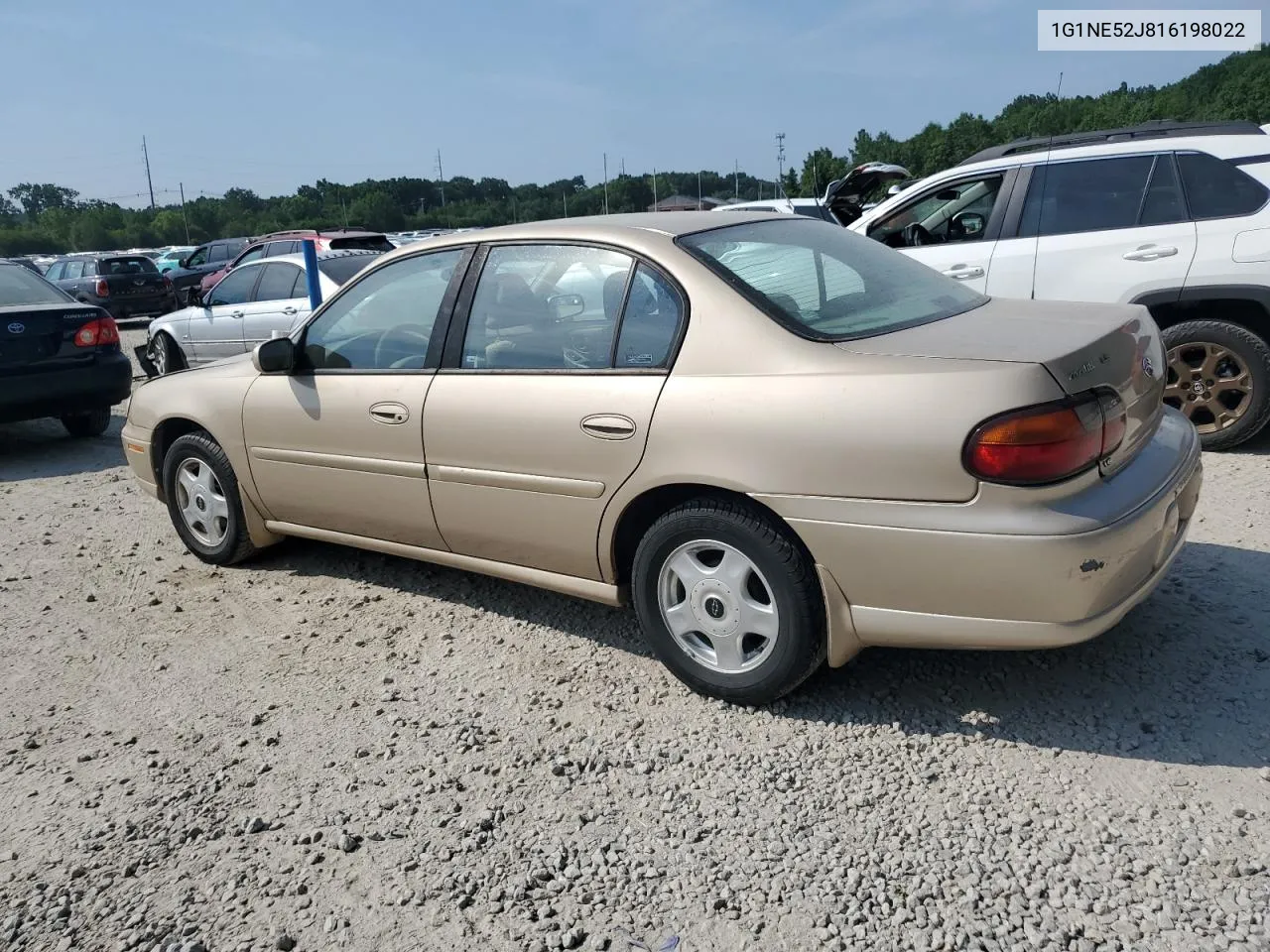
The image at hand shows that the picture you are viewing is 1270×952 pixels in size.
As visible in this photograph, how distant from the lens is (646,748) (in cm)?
313

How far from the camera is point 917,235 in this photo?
22.9ft

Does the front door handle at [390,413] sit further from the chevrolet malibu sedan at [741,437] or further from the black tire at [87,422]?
the black tire at [87,422]

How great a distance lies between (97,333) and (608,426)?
6.56 meters

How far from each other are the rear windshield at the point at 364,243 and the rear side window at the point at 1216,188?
963 centimetres

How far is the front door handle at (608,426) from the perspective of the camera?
3264 millimetres

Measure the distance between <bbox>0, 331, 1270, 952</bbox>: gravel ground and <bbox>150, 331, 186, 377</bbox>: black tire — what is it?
24.7ft

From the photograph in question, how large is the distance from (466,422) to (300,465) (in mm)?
1092

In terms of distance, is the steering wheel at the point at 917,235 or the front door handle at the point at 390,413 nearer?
the front door handle at the point at 390,413

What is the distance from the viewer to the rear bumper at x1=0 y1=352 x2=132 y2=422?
24.9ft

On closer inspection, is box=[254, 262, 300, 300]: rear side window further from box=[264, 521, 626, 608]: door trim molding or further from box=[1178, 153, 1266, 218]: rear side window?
box=[1178, 153, 1266, 218]: rear side window

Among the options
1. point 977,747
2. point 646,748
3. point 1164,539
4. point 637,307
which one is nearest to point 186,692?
point 646,748

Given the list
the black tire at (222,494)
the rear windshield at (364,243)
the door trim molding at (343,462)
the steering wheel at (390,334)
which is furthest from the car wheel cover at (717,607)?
the rear windshield at (364,243)

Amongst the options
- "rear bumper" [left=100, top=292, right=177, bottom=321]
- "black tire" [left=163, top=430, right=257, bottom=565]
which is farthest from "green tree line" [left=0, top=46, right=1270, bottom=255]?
"black tire" [left=163, top=430, right=257, bottom=565]

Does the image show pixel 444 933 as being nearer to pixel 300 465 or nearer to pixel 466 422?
pixel 466 422
